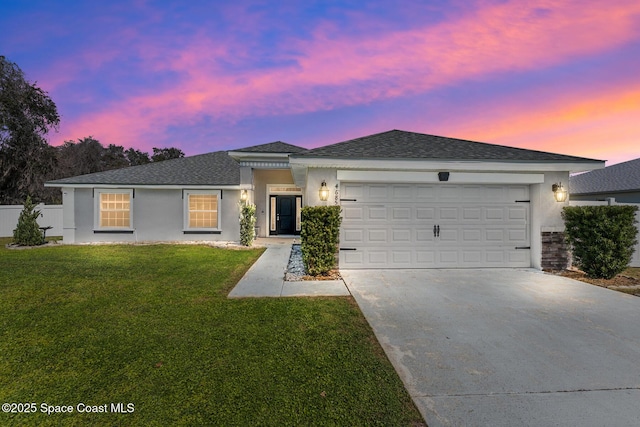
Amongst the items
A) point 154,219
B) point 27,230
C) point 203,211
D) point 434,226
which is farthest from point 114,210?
point 434,226

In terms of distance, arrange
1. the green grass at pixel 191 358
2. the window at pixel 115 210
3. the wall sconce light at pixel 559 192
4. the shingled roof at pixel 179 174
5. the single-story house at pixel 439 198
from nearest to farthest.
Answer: the green grass at pixel 191 358 < the single-story house at pixel 439 198 < the wall sconce light at pixel 559 192 < the shingled roof at pixel 179 174 < the window at pixel 115 210

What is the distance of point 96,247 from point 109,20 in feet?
28.9

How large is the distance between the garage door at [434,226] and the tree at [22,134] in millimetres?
24996

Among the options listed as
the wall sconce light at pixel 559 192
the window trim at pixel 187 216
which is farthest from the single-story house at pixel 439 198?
the window trim at pixel 187 216

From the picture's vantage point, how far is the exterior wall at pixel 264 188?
15445mm

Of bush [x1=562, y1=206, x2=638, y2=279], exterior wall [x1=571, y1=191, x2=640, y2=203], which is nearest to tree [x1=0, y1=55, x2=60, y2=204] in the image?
bush [x1=562, y1=206, x2=638, y2=279]

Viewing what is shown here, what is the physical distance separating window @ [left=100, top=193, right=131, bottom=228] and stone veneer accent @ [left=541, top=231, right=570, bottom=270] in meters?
16.0

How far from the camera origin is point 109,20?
426 inches

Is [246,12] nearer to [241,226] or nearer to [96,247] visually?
[241,226]

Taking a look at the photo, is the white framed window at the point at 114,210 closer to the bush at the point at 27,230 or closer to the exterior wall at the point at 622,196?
the bush at the point at 27,230

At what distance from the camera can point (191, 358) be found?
3184mm

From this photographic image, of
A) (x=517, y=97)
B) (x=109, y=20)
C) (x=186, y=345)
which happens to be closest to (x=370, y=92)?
(x=517, y=97)

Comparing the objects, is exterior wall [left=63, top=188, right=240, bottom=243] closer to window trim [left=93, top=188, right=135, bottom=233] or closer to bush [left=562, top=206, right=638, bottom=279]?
window trim [left=93, top=188, right=135, bottom=233]

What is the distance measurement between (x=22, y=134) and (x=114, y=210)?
46.3ft
